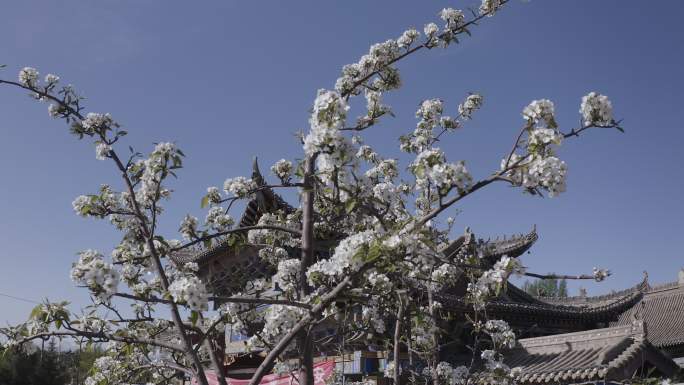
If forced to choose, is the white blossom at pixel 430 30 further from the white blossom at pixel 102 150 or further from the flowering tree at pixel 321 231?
the white blossom at pixel 102 150

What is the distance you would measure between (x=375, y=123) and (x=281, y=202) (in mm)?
11778

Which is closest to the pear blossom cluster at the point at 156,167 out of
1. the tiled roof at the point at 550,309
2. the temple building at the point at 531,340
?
the temple building at the point at 531,340

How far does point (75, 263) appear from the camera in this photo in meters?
4.88

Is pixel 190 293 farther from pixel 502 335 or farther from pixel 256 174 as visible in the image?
pixel 502 335

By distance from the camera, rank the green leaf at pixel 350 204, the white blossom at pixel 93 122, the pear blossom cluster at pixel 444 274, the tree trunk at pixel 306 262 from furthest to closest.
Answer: the pear blossom cluster at pixel 444 274
the white blossom at pixel 93 122
the tree trunk at pixel 306 262
the green leaf at pixel 350 204

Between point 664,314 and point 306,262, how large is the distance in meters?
38.9

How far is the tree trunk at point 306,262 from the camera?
5.10m

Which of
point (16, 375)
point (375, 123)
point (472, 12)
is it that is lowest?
point (16, 375)

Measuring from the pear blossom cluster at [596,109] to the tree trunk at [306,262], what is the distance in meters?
2.30

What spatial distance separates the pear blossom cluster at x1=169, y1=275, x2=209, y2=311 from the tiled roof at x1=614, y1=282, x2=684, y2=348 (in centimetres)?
3220

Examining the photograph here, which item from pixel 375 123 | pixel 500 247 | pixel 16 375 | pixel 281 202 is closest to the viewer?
pixel 375 123

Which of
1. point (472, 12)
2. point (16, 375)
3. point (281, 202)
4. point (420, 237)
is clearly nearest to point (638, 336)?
point (281, 202)

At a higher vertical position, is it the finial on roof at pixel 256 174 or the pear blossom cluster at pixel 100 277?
the finial on roof at pixel 256 174

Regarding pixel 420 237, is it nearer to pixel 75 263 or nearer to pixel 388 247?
pixel 388 247
